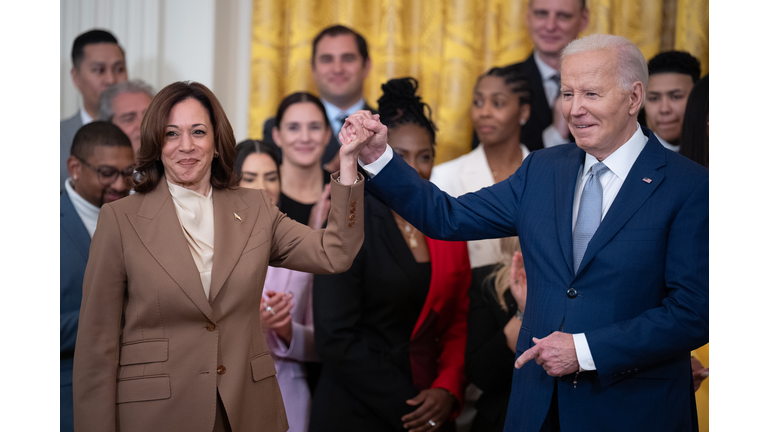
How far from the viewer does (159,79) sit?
3771 millimetres

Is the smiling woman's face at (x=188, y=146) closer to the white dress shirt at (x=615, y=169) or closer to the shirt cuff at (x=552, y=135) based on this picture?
the white dress shirt at (x=615, y=169)

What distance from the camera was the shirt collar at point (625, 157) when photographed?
1.93m

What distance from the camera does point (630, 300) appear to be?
5.97ft

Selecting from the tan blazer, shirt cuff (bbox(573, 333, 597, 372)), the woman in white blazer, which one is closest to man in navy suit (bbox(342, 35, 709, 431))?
shirt cuff (bbox(573, 333, 597, 372))

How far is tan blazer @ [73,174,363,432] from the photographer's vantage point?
5.90 feet

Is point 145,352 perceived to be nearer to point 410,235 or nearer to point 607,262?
point 607,262

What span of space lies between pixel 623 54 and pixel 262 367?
4.86ft

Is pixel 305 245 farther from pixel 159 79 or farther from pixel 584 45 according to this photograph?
pixel 159 79

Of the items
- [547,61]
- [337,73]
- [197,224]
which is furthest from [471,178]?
[197,224]

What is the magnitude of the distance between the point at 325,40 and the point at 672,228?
237 centimetres

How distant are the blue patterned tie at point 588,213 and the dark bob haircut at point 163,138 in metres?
1.13

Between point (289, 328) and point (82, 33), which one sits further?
point (82, 33)

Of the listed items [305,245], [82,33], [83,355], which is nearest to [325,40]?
[82,33]

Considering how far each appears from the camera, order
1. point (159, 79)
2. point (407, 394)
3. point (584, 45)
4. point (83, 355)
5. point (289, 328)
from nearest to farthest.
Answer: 1. point (83, 355)
2. point (584, 45)
3. point (407, 394)
4. point (289, 328)
5. point (159, 79)
